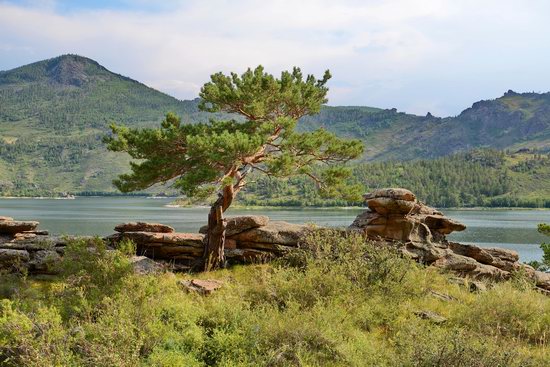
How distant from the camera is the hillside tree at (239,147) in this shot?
72.5 ft

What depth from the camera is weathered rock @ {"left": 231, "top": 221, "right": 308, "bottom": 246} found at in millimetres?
24344

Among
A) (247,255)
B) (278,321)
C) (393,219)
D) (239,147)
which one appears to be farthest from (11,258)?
(393,219)

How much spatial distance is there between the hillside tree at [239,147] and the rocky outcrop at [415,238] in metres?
2.10

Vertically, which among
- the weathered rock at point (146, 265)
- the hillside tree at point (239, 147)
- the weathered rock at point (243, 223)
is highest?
the hillside tree at point (239, 147)

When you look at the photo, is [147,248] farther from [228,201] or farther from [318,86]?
[318,86]

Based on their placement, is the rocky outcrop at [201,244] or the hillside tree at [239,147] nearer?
the hillside tree at [239,147]

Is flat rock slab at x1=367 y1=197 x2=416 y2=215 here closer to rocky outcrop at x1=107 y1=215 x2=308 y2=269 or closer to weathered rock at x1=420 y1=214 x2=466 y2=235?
weathered rock at x1=420 y1=214 x2=466 y2=235

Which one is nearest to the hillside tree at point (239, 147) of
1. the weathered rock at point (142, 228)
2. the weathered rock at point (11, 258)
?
the weathered rock at point (142, 228)

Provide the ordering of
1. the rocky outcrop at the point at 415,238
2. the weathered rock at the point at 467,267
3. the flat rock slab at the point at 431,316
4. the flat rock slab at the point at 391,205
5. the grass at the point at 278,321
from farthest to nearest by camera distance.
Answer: the flat rock slab at the point at 391,205 → the rocky outcrop at the point at 415,238 → the weathered rock at the point at 467,267 → the flat rock slab at the point at 431,316 → the grass at the point at 278,321

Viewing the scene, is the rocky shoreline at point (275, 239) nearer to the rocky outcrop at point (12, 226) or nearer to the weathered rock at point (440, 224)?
the rocky outcrop at point (12, 226)

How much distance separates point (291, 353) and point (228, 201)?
1339 cm

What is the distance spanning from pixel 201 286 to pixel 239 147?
5981 millimetres

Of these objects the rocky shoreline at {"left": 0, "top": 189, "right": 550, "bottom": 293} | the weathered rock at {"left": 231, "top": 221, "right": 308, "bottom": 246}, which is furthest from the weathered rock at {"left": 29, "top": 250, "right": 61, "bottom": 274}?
the weathered rock at {"left": 231, "top": 221, "right": 308, "bottom": 246}

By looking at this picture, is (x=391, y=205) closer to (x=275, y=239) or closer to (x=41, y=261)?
(x=275, y=239)
